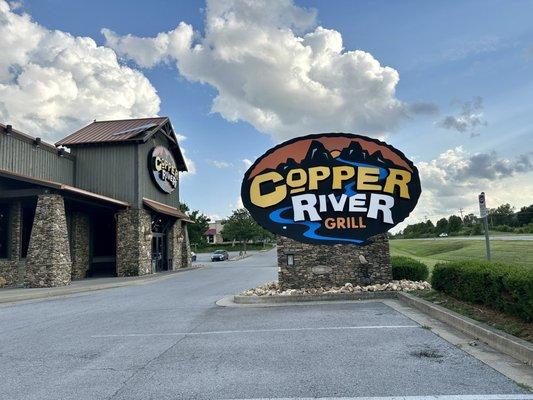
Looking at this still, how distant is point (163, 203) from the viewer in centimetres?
3497

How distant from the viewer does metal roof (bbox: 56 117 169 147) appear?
30.2 metres

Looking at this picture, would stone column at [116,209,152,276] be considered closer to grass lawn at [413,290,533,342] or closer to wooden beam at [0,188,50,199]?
wooden beam at [0,188,50,199]

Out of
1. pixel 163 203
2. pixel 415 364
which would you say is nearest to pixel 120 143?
pixel 163 203

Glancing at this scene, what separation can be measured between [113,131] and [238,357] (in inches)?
1133

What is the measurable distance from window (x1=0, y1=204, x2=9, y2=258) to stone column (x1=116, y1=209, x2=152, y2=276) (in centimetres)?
695

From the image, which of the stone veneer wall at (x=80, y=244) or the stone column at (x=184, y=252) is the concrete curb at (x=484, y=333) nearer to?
the stone veneer wall at (x=80, y=244)

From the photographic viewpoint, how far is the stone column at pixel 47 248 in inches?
843

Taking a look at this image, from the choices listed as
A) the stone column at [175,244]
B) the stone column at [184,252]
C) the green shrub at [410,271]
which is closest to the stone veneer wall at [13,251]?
the stone column at [175,244]

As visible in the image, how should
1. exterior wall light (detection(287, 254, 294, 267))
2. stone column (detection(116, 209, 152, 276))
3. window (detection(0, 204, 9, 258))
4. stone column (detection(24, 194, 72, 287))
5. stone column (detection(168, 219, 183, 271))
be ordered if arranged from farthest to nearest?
stone column (detection(168, 219, 183, 271)) → stone column (detection(116, 209, 152, 276)) → window (detection(0, 204, 9, 258)) → stone column (detection(24, 194, 72, 287)) → exterior wall light (detection(287, 254, 294, 267))

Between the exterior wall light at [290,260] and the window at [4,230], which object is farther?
the window at [4,230]

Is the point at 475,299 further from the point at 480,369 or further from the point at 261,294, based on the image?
the point at 261,294

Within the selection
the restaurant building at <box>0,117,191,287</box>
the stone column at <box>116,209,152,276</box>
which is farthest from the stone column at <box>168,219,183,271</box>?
the stone column at <box>116,209,152,276</box>

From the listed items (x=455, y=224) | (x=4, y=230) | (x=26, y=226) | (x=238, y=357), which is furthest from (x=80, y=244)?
(x=455, y=224)

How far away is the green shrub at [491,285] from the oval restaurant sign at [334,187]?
3.21 metres
